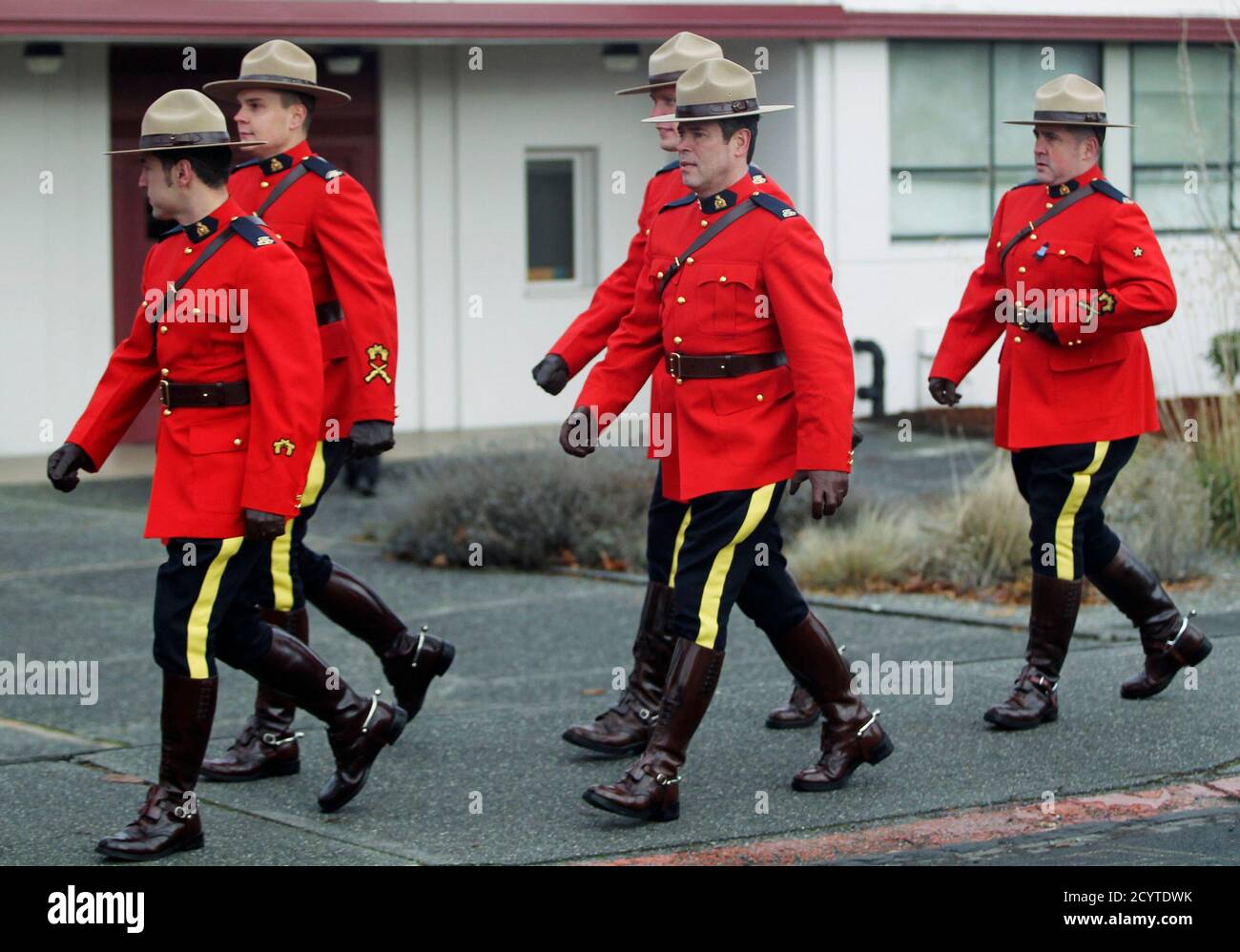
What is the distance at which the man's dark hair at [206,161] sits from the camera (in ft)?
18.1

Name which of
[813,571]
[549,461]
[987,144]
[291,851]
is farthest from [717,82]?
[987,144]

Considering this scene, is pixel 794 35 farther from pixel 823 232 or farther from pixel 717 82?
pixel 717 82

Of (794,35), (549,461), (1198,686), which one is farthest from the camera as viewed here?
(794,35)

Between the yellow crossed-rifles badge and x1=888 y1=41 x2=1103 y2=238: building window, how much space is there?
38.4ft

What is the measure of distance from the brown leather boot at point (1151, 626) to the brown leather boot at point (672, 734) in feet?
6.11

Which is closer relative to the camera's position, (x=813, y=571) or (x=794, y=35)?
(x=813, y=571)

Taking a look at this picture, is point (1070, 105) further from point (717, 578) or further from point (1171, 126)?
point (1171, 126)

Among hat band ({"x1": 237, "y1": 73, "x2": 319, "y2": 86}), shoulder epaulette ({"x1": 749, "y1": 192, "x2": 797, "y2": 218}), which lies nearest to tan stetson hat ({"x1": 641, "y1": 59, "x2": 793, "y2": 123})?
shoulder epaulette ({"x1": 749, "y1": 192, "x2": 797, "y2": 218})

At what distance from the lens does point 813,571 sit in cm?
988

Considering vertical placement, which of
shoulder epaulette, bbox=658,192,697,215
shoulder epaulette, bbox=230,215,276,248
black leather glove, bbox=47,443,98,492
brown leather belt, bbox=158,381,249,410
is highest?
shoulder epaulette, bbox=658,192,697,215

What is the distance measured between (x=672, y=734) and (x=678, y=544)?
0.65 metres

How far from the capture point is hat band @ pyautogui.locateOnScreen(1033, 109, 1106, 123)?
6715mm

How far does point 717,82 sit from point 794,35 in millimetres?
11195

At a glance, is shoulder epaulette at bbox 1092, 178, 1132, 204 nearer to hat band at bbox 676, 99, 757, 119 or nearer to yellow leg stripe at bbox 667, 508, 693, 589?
hat band at bbox 676, 99, 757, 119
